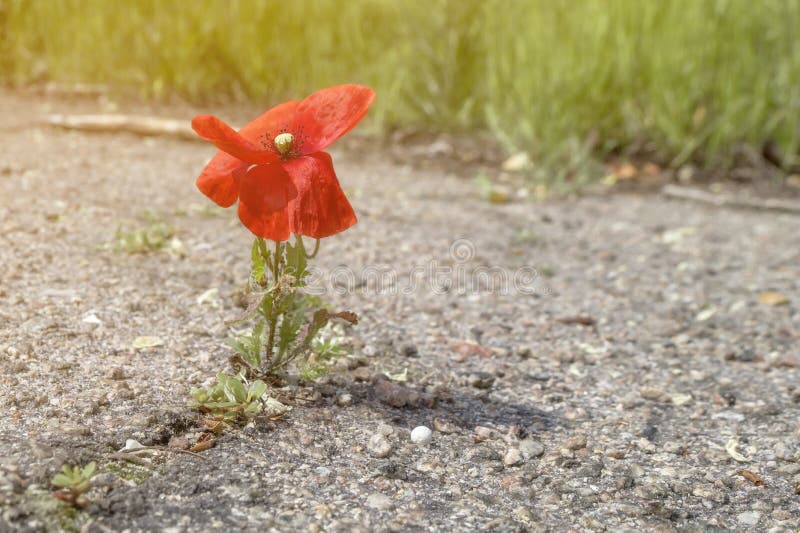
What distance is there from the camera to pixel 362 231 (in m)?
3.17

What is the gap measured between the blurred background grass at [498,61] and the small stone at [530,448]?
8.30 feet

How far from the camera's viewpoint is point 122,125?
4.44 m

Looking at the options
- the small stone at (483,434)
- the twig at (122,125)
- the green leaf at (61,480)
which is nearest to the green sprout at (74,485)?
the green leaf at (61,480)

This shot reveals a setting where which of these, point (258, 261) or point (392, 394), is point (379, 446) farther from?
point (258, 261)

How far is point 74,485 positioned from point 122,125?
11.3ft

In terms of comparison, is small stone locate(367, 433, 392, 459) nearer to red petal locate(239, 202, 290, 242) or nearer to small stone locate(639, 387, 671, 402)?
red petal locate(239, 202, 290, 242)

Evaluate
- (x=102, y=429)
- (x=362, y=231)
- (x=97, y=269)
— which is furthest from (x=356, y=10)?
(x=102, y=429)

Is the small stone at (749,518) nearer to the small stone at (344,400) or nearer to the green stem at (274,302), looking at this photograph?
the small stone at (344,400)

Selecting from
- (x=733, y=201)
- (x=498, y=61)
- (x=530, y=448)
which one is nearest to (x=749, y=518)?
(x=530, y=448)

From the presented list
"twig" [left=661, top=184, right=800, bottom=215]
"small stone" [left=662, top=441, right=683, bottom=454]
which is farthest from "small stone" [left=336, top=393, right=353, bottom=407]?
"twig" [left=661, top=184, right=800, bottom=215]

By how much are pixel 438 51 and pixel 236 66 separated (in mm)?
1356

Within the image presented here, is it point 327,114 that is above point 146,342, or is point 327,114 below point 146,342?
above

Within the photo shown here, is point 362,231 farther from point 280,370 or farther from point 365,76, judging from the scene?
point 365,76

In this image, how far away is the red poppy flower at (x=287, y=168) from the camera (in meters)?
1.42
